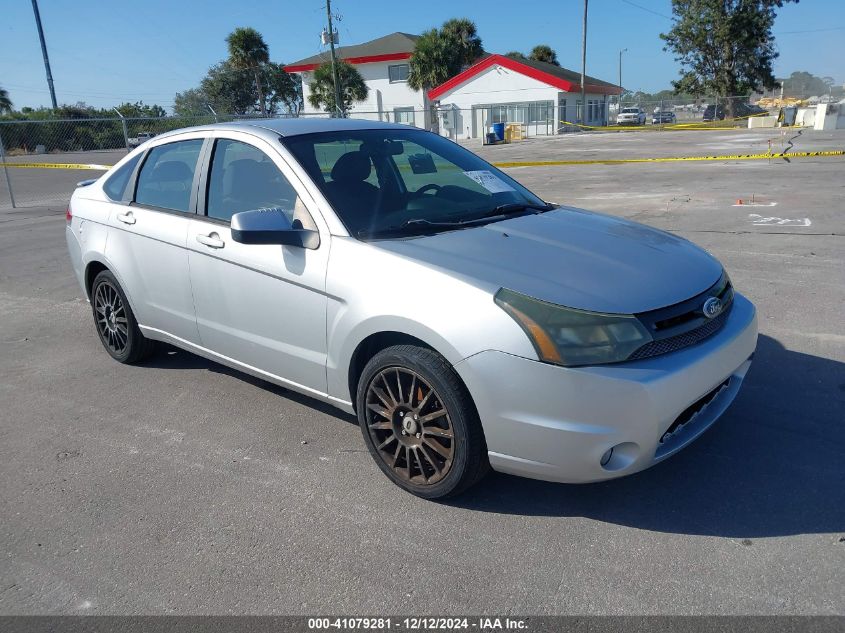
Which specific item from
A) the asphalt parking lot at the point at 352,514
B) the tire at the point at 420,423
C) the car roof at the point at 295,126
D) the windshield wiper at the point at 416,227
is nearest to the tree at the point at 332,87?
the car roof at the point at 295,126

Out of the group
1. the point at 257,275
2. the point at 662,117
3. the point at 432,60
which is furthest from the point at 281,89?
the point at 257,275

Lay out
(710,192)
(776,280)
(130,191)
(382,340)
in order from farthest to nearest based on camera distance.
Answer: (710,192), (776,280), (130,191), (382,340)

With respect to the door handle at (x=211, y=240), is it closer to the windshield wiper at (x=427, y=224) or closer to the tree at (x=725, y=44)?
the windshield wiper at (x=427, y=224)

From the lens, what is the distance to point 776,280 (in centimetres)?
643

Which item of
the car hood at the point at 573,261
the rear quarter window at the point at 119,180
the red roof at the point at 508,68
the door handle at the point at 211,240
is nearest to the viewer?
the car hood at the point at 573,261

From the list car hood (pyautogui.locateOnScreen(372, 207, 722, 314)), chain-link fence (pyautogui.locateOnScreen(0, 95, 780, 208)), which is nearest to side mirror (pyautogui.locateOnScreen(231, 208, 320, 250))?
car hood (pyautogui.locateOnScreen(372, 207, 722, 314))

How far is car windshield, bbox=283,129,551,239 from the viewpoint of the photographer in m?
3.55

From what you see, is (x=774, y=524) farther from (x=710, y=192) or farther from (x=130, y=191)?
(x=710, y=192)

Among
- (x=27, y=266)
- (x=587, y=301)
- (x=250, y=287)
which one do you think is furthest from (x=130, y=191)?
(x=27, y=266)

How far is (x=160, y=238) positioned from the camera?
4312 millimetres

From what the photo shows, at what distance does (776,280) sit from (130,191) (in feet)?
18.6

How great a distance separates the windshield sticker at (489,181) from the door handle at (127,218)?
2270mm

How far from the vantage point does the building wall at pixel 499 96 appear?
49906mm

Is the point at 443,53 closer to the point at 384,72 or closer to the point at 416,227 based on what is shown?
the point at 384,72
